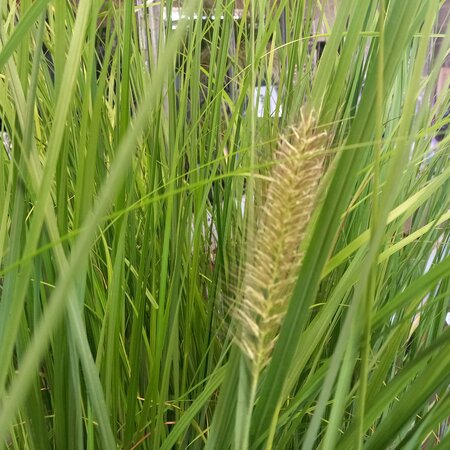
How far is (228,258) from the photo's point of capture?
473 mm

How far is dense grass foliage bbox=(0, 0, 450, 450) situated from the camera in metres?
0.20

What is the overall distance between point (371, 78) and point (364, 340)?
10cm

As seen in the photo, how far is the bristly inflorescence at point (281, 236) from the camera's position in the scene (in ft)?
0.64

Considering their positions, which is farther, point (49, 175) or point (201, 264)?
point (201, 264)

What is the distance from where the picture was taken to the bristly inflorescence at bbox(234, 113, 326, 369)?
196 mm

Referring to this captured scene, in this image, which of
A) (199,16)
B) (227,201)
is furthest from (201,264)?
(199,16)

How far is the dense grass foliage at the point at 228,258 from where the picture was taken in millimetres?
200

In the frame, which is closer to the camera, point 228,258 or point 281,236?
point 281,236

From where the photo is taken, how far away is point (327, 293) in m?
0.45

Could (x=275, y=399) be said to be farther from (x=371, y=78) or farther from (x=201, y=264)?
(x=201, y=264)

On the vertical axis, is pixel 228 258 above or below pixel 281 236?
below

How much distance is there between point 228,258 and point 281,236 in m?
0.27

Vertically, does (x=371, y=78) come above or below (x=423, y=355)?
above

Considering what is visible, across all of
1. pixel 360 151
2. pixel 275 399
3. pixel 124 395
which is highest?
pixel 360 151
